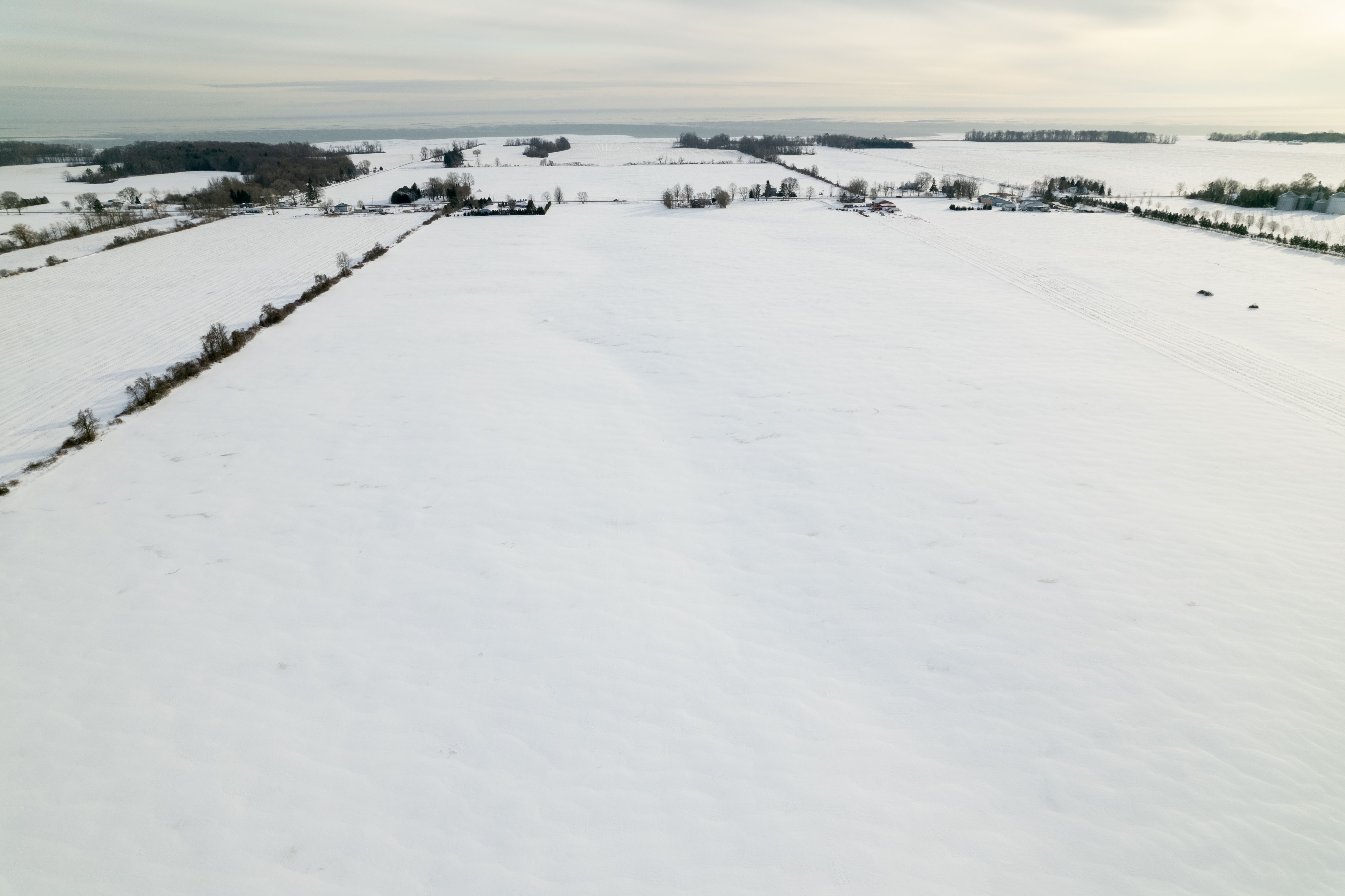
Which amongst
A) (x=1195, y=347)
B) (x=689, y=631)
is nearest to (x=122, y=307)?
(x=689, y=631)

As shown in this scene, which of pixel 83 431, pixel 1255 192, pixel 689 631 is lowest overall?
pixel 689 631

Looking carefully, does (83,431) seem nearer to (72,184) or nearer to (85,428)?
(85,428)

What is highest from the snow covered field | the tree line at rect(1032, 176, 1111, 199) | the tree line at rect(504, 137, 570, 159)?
the tree line at rect(504, 137, 570, 159)

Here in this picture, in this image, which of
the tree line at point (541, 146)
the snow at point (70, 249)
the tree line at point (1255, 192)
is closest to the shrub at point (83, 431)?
the snow at point (70, 249)

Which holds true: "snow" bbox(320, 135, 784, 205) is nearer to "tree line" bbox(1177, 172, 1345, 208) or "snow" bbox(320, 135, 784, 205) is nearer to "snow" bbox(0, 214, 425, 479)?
"snow" bbox(0, 214, 425, 479)

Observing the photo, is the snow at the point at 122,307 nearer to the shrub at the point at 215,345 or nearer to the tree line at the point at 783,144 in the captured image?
the shrub at the point at 215,345

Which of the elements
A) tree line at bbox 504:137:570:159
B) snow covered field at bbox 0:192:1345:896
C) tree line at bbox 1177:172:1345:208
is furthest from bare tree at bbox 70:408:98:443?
tree line at bbox 504:137:570:159
